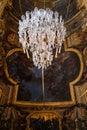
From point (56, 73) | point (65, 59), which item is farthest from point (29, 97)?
point (65, 59)

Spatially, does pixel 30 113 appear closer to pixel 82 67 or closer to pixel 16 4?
pixel 82 67

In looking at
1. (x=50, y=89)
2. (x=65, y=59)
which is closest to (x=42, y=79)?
(x=50, y=89)

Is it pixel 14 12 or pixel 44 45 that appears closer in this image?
pixel 44 45

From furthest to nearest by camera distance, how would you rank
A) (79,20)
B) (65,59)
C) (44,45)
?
(65,59) < (79,20) < (44,45)

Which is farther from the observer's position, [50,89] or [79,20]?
[50,89]

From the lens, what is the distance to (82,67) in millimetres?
14297

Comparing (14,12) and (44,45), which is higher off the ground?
(14,12)

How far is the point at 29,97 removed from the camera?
14656 mm

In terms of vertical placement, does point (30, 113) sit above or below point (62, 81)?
below

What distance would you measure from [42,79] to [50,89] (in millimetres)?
724

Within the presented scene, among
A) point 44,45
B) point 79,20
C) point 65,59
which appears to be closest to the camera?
point 44,45

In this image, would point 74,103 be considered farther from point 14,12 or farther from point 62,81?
point 14,12

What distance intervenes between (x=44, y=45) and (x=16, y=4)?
399 centimetres

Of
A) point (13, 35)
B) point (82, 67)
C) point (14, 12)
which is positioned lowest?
point (82, 67)
